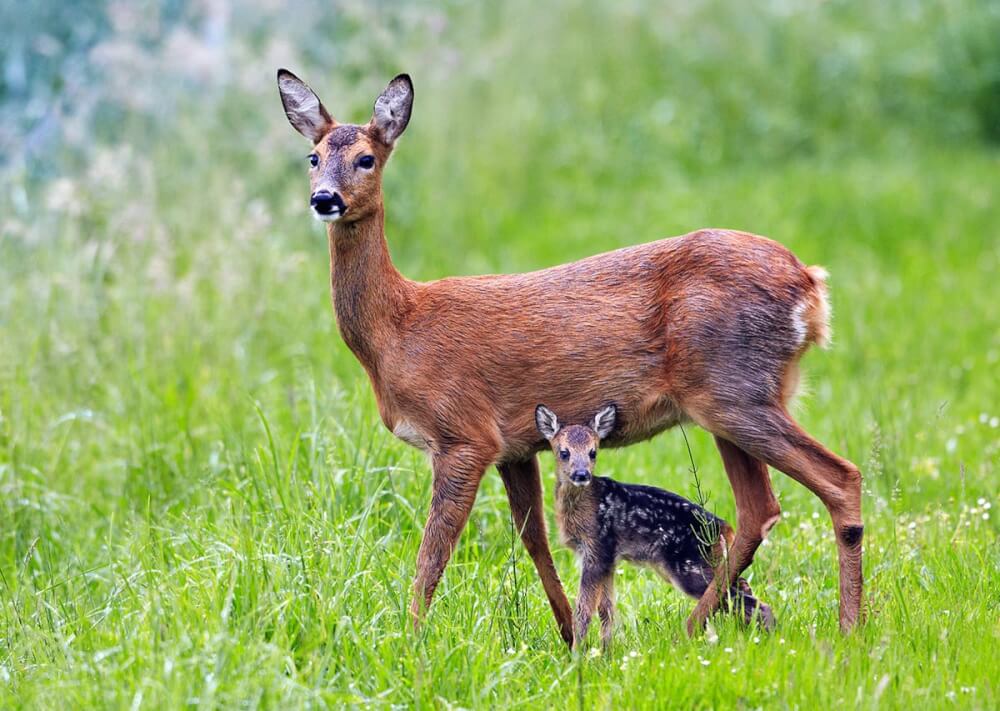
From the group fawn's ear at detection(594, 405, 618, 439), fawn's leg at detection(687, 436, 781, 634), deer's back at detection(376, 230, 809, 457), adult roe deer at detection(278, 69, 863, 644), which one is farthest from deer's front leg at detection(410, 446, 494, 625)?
fawn's leg at detection(687, 436, 781, 634)

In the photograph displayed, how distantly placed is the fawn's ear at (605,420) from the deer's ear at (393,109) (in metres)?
1.29

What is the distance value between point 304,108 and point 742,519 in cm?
225

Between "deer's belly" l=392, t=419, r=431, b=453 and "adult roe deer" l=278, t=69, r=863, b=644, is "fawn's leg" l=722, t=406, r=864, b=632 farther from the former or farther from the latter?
"deer's belly" l=392, t=419, r=431, b=453

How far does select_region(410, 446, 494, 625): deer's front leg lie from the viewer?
4840 millimetres

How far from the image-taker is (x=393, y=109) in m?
5.18

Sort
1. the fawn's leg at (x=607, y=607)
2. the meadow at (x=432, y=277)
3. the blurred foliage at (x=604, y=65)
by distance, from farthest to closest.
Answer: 1. the blurred foliage at (x=604, y=65)
2. the fawn's leg at (x=607, y=607)
3. the meadow at (x=432, y=277)

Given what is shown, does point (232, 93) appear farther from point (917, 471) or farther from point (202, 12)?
point (917, 471)

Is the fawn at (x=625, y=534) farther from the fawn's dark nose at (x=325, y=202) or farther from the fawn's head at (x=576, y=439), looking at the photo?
the fawn's dark nose at (x=325, y=202)

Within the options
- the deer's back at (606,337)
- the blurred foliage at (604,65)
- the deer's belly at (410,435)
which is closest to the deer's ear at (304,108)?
the deer's back at (606,337)

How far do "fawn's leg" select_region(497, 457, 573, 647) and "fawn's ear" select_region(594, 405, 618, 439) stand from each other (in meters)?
0.45

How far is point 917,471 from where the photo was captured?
6586 millimetres

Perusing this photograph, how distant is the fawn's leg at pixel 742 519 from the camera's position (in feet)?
15.8

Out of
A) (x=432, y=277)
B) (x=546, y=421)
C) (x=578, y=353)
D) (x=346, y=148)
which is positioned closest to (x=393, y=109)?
(x=346, y=148)

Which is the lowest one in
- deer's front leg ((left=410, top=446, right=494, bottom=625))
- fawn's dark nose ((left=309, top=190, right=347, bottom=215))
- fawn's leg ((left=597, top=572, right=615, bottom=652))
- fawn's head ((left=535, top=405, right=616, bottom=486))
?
fawn's leg ((left=597, top=572, right=615, bottom=652))
